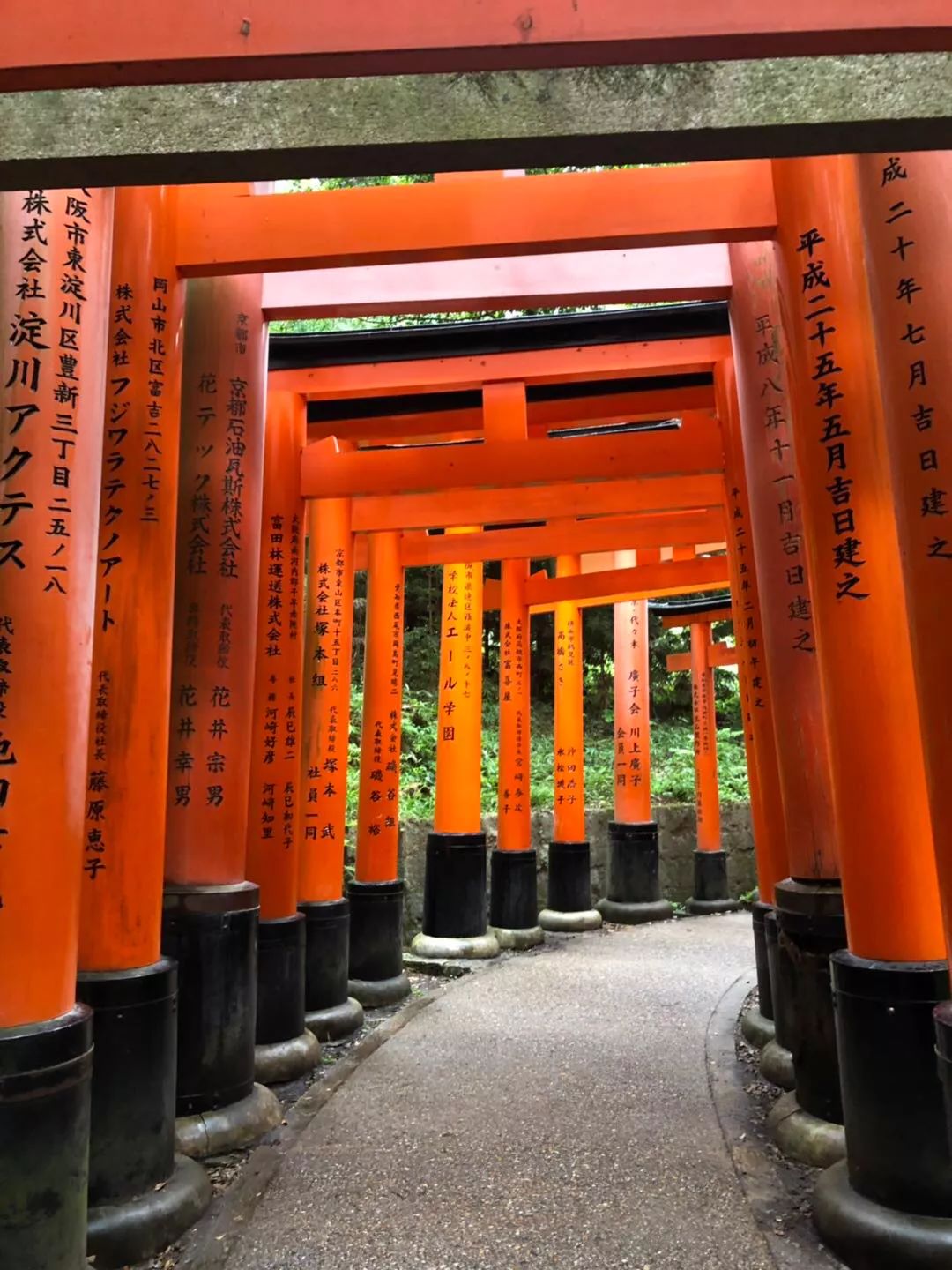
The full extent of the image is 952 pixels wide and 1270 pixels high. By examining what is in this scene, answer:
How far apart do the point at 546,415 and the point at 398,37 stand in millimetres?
6365

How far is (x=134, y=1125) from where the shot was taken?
3.41m

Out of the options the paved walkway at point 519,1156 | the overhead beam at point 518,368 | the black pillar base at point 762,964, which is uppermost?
the overhead beam at point 518,368

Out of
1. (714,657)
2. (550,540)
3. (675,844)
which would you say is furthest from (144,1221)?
(714,657)

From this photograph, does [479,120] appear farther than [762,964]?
No

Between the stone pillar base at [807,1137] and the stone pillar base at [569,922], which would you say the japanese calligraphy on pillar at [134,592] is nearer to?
the stone pillar base at [807,1137]

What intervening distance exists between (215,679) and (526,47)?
3590 millimetres

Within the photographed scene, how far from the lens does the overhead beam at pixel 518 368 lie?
6.32 metres

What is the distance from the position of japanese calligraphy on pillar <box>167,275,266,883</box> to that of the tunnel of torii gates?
18mm

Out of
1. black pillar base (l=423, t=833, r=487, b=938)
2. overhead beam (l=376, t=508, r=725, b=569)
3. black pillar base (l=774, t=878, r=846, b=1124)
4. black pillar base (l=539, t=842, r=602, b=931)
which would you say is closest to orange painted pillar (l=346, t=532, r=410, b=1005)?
overhead beam (l=376, t=508, r=725, b=569)

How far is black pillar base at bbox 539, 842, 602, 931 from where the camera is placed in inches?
425

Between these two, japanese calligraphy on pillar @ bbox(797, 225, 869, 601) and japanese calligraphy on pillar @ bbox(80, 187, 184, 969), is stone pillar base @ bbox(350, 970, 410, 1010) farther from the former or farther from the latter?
japanese calligraphy on pillar @ bbox(797, 225, 869, 601)

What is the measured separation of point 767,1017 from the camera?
5812mm

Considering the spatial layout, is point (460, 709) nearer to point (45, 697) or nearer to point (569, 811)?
point (569, 811)

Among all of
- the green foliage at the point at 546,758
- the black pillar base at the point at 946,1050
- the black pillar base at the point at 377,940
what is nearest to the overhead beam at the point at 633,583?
the green foliage at the point at 546,758
